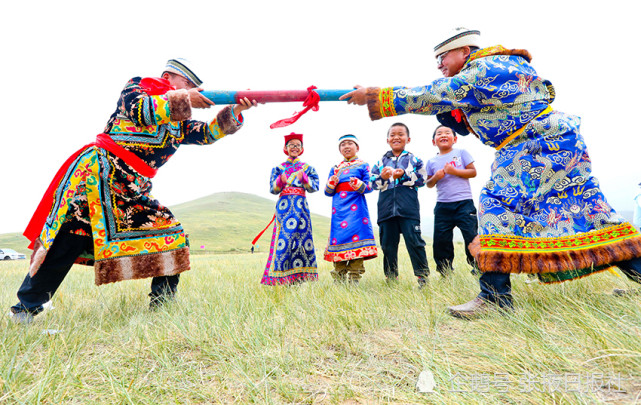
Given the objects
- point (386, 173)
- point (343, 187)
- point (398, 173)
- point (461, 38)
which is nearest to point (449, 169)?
point (398, 173)

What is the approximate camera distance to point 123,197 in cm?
240

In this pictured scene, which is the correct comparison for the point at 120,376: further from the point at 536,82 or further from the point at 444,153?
the point at 444,153

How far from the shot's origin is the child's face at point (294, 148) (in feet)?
13.9

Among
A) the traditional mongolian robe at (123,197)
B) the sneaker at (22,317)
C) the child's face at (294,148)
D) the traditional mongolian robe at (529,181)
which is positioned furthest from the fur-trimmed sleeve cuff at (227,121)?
the sneaker at (22,317)

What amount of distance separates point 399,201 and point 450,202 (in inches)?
23.7

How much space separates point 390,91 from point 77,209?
2.30 m

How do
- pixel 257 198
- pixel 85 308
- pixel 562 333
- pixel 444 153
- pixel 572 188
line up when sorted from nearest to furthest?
pixel 562 333, pixel 572 188, pixel 85 308, pixel 444 153, pixel 257 198

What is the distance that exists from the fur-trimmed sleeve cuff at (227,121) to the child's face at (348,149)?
1.78 m

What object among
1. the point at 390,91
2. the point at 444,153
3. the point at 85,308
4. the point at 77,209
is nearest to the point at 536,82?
the point at 390,91

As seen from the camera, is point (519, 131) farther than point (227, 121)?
No

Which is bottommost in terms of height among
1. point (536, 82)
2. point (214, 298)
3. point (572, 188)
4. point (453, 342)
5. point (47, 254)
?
point (214, 298)

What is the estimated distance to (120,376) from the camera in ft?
4.49

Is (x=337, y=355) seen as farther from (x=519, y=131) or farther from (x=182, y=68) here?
(x=182, y=68)

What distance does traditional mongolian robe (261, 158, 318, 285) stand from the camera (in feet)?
12.8
